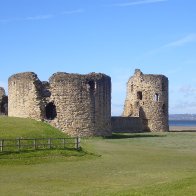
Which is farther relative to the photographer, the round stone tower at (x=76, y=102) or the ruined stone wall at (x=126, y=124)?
the ruined stone wall at (x=126, y=124)

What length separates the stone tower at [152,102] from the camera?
189 ft

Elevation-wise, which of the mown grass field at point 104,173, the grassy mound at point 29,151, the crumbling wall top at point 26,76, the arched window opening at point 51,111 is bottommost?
the mown grass field at point 104,173

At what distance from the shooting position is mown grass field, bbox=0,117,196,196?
17.7 metres

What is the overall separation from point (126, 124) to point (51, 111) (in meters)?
11.3

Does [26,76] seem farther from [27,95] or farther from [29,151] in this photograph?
[29,151]

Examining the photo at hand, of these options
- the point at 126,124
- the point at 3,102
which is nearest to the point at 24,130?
the point at 3,102

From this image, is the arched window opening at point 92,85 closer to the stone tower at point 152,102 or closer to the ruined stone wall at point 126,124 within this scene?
the ruined stone wall at point 126,124

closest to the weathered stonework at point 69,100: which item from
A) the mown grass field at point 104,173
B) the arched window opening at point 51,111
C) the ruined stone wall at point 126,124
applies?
the arched window opening at point 51,111

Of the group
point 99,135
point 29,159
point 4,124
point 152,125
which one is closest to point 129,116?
point 152,125

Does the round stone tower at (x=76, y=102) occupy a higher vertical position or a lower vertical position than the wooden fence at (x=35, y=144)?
higher

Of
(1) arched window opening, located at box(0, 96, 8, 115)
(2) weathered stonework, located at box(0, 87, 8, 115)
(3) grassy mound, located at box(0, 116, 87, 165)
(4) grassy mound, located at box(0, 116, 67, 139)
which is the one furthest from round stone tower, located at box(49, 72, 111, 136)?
(1) arched window opening, located at box(0, 96, 8, 115)

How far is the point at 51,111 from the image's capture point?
158ft

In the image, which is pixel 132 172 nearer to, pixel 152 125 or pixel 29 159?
pixel 29 159

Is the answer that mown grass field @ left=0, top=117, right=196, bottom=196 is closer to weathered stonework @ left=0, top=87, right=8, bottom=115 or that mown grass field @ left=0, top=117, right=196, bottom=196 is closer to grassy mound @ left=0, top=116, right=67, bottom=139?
grassy mound @ left=0, top=116, right=67, bottom=139
